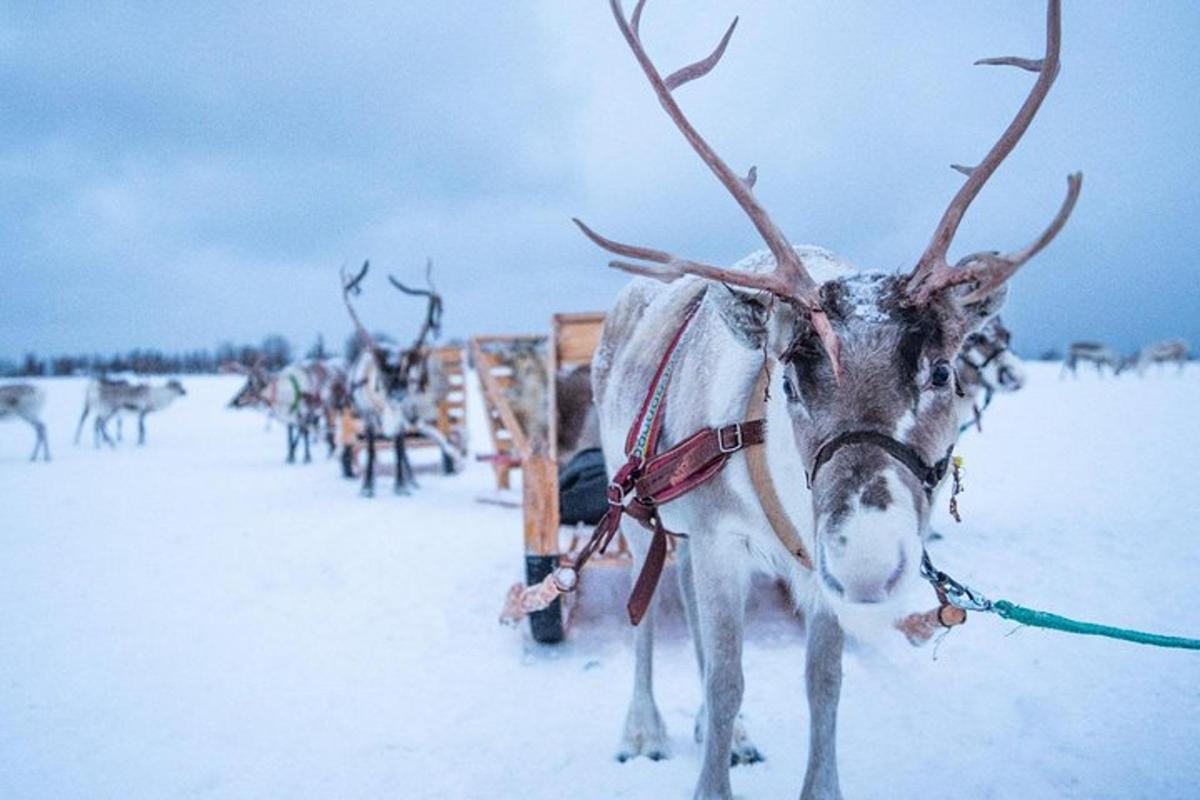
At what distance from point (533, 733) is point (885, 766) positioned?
1.53m

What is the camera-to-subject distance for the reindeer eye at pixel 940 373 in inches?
59.8

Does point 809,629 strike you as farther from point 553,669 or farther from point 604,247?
point 553,669

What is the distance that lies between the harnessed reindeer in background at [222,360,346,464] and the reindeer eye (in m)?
14.2

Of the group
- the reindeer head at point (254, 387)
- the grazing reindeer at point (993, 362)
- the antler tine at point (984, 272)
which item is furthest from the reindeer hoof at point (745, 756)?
the reindeer head at point (254, 387)

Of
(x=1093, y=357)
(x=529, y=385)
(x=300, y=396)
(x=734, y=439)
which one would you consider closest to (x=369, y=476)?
(x=529, y=385)

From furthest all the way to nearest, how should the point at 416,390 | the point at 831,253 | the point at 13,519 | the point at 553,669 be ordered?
1. the point at 416,390
2. the point at 13,519
3. the point at 553,669
4. the point at 831,253

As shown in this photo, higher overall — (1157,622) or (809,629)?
(809,629)

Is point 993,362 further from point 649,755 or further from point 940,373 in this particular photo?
point 940,373

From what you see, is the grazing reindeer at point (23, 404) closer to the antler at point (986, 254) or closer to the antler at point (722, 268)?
the antler at point (722, 268)

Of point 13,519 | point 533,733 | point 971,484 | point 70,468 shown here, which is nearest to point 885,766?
point 533,733

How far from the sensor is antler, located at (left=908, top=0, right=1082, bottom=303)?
1488mm

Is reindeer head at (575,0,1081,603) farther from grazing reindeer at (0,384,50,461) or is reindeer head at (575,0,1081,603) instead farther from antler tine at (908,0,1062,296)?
grazing reindeer at (0,384,50,461)

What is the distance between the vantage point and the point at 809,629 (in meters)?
2.29

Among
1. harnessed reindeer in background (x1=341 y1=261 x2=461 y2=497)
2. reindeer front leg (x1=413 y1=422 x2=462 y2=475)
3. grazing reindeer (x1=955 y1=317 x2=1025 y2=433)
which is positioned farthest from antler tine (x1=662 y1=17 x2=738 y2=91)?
reindeer front leg (x1=413 y1=422 x2=462 y2=475)
